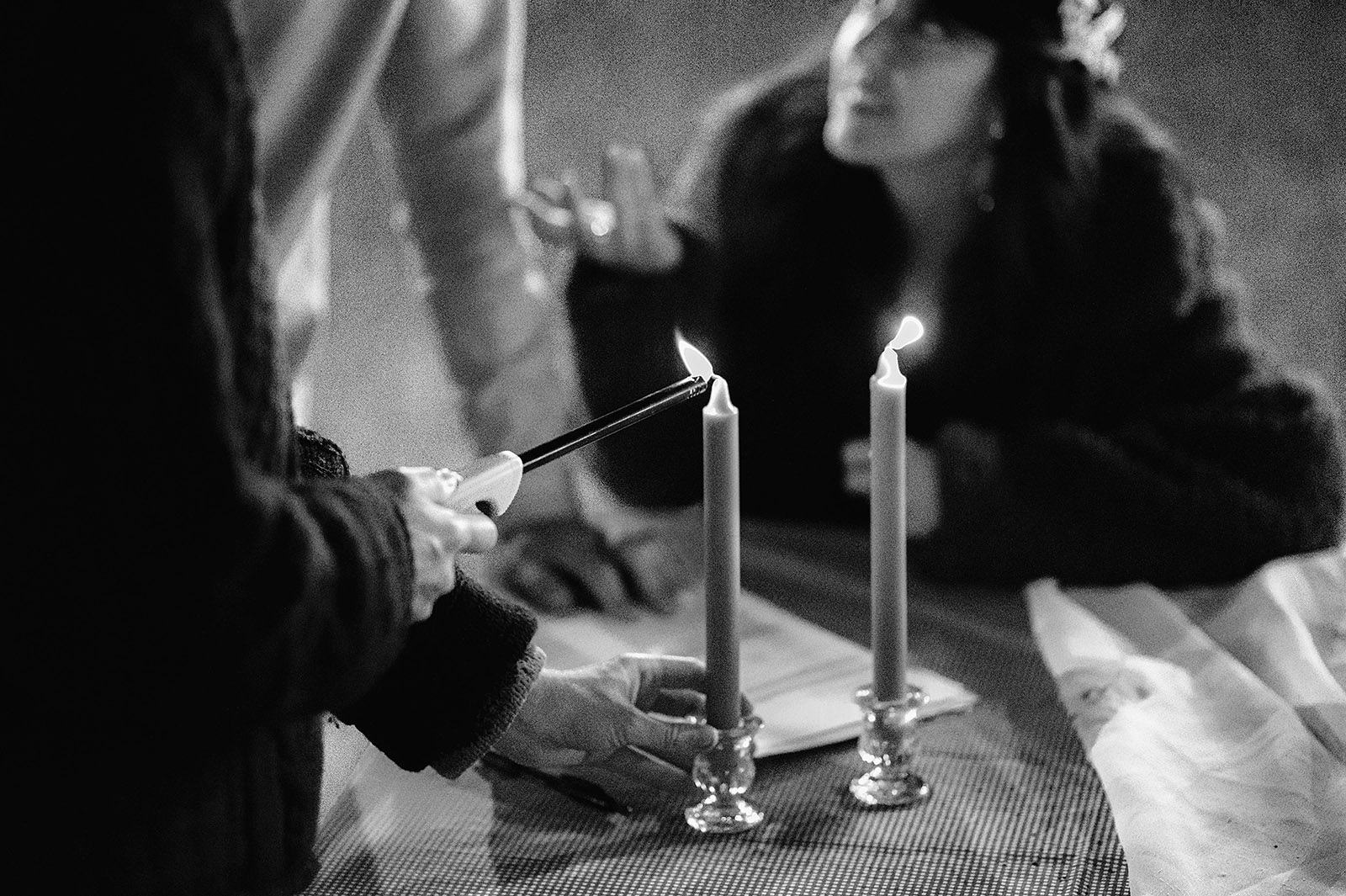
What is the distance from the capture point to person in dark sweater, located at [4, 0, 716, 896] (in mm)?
424

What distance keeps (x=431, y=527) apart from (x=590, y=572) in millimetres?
567

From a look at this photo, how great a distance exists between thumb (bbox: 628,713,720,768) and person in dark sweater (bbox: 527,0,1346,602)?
1.54ft

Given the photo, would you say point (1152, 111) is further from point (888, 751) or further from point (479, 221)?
point (888, 751)

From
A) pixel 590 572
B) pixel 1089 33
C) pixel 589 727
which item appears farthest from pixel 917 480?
pixel 589 727

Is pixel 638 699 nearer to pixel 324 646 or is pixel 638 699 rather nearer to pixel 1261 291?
pixel 324 646

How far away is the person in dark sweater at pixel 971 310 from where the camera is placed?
1.18 m

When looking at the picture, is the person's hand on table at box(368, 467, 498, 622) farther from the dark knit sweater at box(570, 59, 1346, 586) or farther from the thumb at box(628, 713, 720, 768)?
the dark knit sweater at box(570, 59, 1346, 586)

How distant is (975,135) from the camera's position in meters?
1.41

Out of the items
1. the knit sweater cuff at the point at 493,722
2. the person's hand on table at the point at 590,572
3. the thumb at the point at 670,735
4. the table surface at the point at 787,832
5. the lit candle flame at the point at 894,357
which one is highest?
the lit candle flame at the point at 894,357

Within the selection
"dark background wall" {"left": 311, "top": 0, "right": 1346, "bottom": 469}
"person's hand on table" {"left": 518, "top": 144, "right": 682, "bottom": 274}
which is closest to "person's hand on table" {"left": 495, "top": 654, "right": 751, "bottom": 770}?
"person's hand on table" {"left": 518, "top": 144, "right": 682, "bottom": 274}

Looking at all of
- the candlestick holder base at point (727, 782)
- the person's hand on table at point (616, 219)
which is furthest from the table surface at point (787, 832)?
the person's hand on table at point (616, 219)

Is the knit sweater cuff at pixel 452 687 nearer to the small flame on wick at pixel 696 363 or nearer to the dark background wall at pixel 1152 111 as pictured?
the small flame on wick at pixel 696 363

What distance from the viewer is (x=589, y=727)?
2.44 ft

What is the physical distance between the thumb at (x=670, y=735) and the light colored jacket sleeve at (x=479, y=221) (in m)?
0.53
